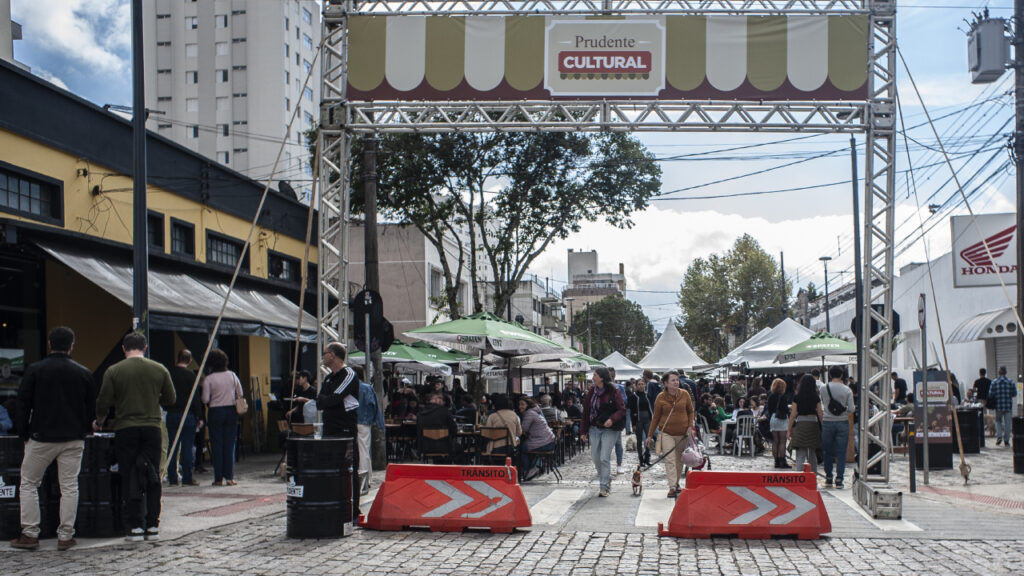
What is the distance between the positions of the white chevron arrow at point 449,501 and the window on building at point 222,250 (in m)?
12.2

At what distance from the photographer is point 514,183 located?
81.1 ft

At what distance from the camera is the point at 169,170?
59.4 feet

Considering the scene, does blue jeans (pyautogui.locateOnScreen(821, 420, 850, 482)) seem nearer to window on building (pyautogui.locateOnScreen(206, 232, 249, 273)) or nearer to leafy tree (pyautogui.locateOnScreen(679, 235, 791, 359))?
window on building (pyautogui.locateOnScreen(206, 232, 249, 273))

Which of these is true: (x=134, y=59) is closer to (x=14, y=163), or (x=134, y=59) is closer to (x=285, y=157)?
(x=14, y=163)

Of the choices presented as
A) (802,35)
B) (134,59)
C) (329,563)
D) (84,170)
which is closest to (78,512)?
(329,563)

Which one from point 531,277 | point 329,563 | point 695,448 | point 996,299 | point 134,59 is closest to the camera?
point 329,563

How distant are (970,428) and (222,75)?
195 feet

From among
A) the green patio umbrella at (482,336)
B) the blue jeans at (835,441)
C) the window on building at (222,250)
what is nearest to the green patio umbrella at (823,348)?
the green patio umbrella at (482,336)

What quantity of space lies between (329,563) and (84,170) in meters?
10.2

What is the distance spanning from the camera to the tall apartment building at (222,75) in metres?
66.3

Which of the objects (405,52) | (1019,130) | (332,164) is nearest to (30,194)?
(332,164)

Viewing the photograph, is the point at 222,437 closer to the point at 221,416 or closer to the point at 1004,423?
the point at 221,416

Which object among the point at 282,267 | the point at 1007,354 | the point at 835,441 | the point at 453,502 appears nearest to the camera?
the point at 453,502

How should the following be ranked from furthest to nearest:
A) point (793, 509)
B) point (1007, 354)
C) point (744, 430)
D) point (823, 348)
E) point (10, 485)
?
1. point (1007, 354)
2. point (823, 348)
3. point (744, 430)
4. point (793, 509)
5. point (10, 485)
